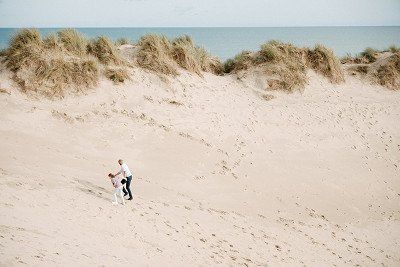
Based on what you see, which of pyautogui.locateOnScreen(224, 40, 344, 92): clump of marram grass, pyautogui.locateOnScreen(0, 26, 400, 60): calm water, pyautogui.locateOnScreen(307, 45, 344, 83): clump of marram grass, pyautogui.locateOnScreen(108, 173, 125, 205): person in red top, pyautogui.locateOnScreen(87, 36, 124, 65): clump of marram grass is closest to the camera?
pyautogui.locateOnScreen(108, 173, 125, 205): person in red top

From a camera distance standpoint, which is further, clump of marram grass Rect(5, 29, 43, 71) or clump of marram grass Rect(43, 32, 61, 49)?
clump of marram grass Rect(43, 32, 61, 49)

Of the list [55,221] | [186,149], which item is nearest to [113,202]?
[55,221]

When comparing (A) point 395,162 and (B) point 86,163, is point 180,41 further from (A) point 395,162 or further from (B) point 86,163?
(A) point 395,162

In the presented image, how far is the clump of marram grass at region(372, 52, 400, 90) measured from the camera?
19.9 meters

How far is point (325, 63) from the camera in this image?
19.5m

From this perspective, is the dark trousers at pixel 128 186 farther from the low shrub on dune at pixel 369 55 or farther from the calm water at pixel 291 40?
the low shrub on dune at pixel 369 55

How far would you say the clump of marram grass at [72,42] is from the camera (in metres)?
15.5

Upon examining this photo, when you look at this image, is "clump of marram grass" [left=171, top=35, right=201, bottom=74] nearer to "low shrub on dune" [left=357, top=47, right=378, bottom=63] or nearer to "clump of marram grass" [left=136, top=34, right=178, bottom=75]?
"clump of marram grass" [left=136, top=34, right=178, bottom=75]

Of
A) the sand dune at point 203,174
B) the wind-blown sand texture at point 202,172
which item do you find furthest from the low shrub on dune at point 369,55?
the sand dune at point 203,174

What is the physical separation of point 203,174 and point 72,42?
822 centimetres

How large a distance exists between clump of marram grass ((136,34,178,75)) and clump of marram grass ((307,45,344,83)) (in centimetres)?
746

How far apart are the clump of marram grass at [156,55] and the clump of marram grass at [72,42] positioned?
247 centimetres

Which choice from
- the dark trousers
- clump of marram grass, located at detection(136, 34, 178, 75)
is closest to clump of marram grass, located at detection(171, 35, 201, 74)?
clump of marram grass, located at detection(136, 34, 178, 75)

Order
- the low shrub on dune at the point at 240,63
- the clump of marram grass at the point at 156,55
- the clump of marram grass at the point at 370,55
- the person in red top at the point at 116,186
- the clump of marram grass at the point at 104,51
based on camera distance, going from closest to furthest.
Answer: the person in red top at the point at 116,186 → the clump of marram grass at the point at 104,51 → the clump of marram grass at the point at 156,55 → the low shrub on dune at the point at 240,63 → the clump of marram grass at the point at 370,55
